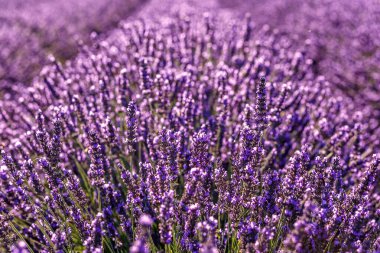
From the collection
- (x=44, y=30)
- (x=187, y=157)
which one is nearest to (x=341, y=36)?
(x=187, y=157)

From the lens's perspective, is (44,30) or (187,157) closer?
(187,157)

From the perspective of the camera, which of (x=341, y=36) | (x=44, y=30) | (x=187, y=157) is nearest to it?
(x=187, y=157)

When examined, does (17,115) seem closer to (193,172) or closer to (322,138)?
(193,172)

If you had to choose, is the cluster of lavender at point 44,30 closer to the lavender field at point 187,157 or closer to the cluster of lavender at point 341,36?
the lavender field at point 187,157

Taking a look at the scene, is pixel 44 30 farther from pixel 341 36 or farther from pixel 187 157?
pixel 187 157

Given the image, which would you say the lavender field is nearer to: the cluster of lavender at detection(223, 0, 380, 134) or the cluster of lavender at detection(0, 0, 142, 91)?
the cluster of lavender at detection(223, 0, 380, 134)

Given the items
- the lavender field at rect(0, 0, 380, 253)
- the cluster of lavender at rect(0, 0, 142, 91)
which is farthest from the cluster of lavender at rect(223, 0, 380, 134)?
the cluster of lavender at rect(0, 0, 142, 91)

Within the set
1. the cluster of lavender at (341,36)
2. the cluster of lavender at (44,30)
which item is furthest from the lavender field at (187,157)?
the cluster of lavender at (44,30)

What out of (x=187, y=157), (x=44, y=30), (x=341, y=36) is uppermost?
(x=44, y=30)

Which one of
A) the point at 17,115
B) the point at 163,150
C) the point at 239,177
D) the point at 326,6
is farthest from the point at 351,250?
the point at 326,6
